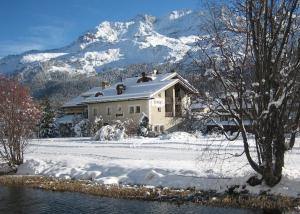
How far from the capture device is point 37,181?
2438cm

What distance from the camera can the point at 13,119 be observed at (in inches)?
1150

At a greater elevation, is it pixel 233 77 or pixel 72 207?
pixel 233 77

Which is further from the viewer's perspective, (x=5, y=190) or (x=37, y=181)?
(x=37, y=181)

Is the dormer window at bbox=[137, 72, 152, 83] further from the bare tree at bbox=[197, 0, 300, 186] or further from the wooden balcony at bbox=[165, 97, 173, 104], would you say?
the bare tree at bbox=[197, 0, 300, 186]

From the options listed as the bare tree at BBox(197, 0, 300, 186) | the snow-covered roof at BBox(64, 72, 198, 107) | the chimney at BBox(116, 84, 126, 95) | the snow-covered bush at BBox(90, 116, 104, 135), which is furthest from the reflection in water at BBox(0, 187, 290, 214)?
the chimney at BBox(116, 84, 126, 95)

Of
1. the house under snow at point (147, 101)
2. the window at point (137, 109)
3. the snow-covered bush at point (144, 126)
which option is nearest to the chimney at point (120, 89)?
the house under snow at point (147, 101)

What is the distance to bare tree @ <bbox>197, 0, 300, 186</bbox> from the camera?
1731 centimetres

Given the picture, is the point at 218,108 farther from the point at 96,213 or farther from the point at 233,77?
the point at 96,213

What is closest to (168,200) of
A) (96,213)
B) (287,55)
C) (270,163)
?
(96,213)

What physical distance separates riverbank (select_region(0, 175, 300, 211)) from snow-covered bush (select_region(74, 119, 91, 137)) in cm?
3662

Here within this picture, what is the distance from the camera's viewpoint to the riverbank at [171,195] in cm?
1664

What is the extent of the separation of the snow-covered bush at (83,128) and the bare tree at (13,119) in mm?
31547

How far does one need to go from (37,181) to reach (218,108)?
33.9 ft

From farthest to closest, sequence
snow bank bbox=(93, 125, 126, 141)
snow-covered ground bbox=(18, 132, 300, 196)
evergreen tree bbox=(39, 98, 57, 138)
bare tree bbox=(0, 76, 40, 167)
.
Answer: evergreen tree bbox=(39, 98, 57, 138)
snow bank bbox=(93, 125, 126, 141)
bare tree bbox=(0, 76, 40, 167)
snow-covered ground bbox=(18, 132, 300, 196)
